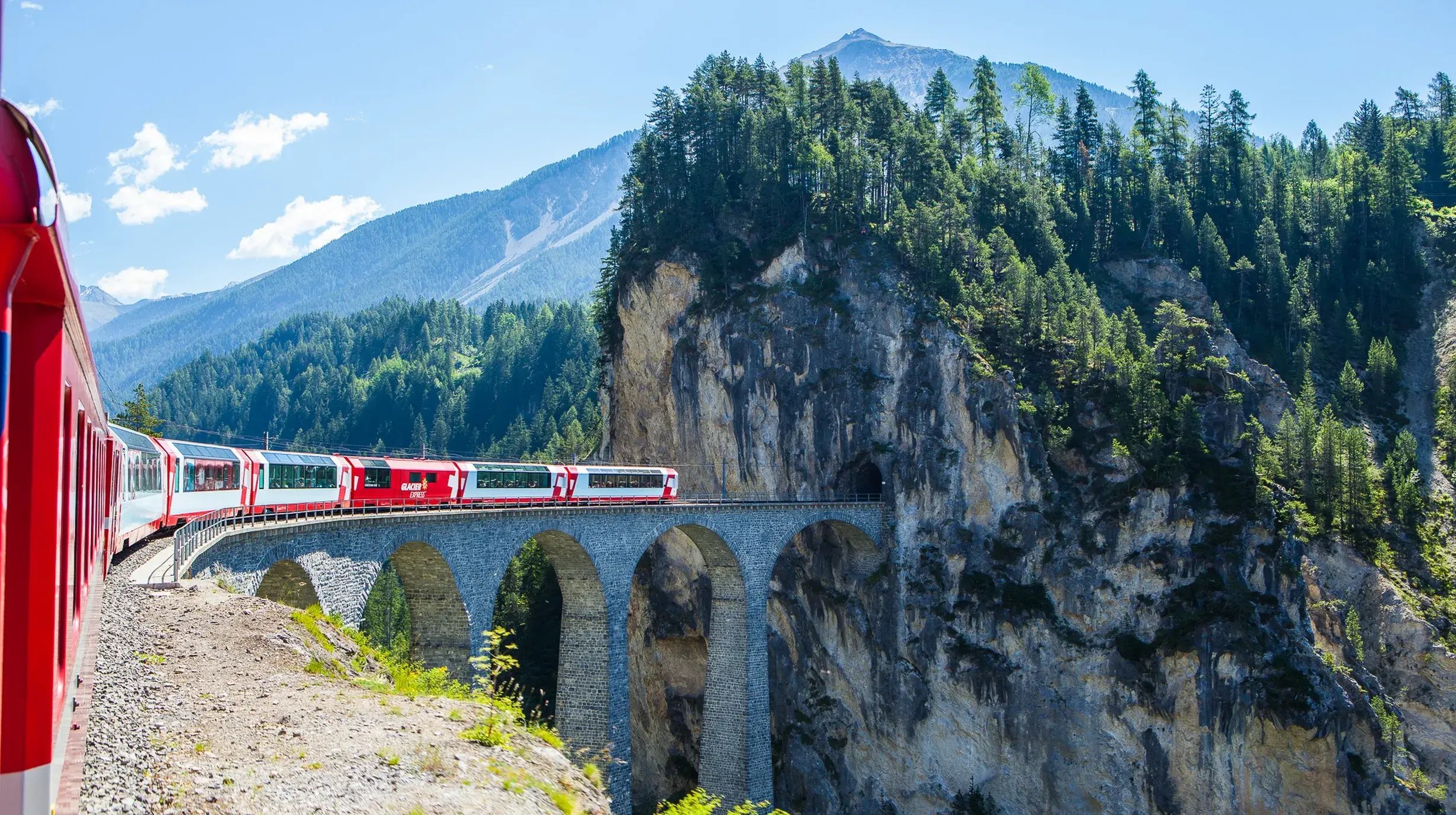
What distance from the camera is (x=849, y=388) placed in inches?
2520

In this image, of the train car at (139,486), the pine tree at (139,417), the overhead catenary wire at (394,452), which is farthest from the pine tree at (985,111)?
the train car at (139,486)

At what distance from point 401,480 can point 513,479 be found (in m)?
5.83

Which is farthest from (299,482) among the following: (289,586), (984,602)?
(984,602)

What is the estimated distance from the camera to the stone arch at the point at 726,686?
5047 centimetres

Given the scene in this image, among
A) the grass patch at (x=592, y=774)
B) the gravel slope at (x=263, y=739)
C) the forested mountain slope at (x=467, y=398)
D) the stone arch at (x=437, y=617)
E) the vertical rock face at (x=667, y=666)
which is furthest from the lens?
the forested mountain slope at (x=467, y=398)

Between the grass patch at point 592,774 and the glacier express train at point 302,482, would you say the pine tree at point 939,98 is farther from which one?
the grass patch at point 592,774

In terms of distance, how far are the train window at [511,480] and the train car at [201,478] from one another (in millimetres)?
10306

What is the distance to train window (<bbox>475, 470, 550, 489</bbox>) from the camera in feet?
129

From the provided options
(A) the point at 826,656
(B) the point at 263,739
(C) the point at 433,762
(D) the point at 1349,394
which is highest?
(D) the point at 1349,394

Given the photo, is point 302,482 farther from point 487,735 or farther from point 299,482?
point 487,735

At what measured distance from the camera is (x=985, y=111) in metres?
89.5

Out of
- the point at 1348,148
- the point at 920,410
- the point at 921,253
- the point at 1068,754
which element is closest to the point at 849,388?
the point at 920,410

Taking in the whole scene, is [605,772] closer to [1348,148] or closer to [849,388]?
[849,388]

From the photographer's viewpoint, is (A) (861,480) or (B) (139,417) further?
(A) (861,480)
